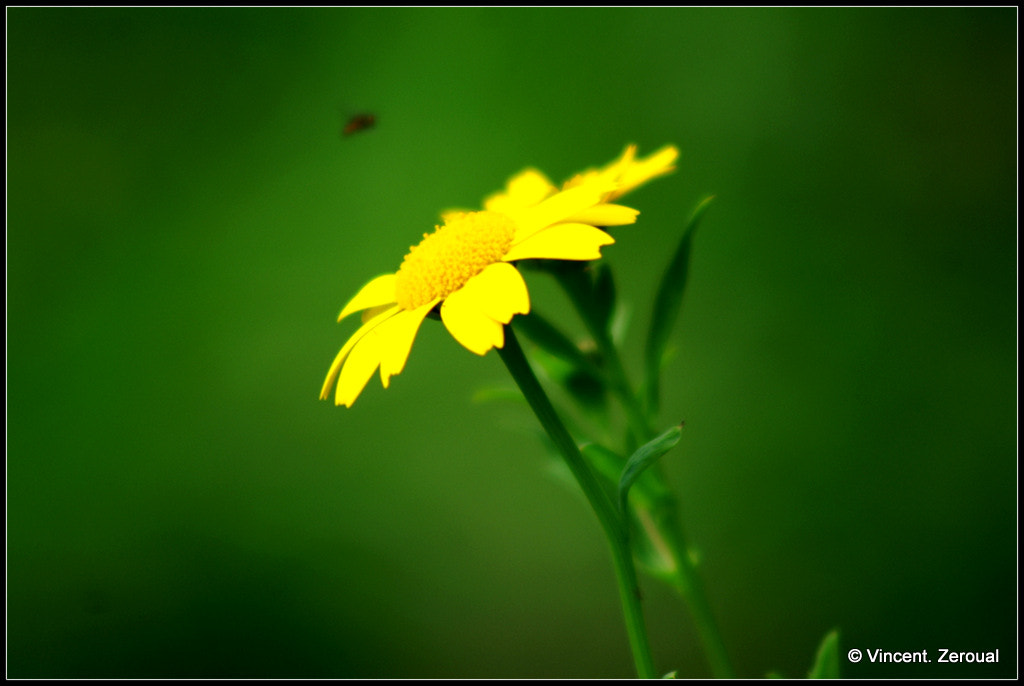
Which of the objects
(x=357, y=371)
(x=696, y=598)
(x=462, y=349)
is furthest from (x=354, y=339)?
(x=462, y=349)

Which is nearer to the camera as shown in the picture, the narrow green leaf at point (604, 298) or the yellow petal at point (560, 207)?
the yellow petal at point (560, 207)

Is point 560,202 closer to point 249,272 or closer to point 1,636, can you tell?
point 1,636

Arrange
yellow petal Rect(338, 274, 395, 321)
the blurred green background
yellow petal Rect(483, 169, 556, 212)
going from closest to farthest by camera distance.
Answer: yellow petal Rect(338, 274, 395, 321), yellow petal Rect(483, 169, 556, 212), the blurred green background

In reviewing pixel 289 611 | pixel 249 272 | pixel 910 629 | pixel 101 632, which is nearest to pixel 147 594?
pixel 101 632

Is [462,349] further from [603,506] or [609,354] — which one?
[603,506]

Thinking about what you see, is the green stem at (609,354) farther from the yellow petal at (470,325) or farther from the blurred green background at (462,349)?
the blurred green background at (462,349)

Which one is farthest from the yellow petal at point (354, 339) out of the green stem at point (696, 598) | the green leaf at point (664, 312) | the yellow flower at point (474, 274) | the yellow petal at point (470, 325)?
the green stem at point (696, 598)

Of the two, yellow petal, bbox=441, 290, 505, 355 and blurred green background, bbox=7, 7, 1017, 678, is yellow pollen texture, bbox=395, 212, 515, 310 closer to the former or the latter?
yellow petal, bbox=441, 290, 505, 355

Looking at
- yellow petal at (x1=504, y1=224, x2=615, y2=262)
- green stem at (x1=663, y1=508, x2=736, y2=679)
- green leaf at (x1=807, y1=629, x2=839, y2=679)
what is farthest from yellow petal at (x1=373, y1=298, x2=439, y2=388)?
green leaf at (x1=807, y1=629, x2=839, y2=679)
